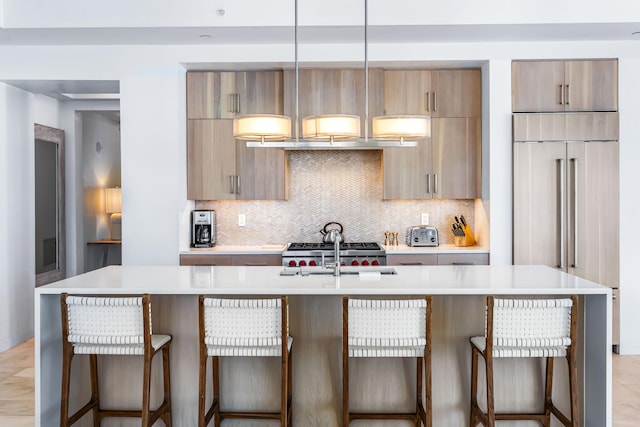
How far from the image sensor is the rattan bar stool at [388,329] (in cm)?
273

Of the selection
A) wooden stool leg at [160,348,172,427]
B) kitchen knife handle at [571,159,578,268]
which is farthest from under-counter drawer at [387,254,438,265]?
wooden stool leg at [160,348,172,427]

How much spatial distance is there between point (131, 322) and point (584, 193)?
3.96 m

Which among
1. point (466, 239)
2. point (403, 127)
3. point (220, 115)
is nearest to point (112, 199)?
point (220, 115)

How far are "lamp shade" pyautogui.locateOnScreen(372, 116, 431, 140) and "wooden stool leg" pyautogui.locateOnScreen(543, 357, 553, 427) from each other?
58.5 inches

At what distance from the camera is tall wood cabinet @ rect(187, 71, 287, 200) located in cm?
519

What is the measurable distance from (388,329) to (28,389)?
116 inches

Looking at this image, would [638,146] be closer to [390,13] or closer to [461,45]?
[461,45]

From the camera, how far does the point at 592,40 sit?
15.9 ft

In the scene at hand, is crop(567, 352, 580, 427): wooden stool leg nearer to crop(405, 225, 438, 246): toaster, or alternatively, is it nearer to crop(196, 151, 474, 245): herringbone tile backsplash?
crop(405, 225, 438, 246): toaster

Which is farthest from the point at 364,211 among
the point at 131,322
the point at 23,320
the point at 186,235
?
the point at 23,320

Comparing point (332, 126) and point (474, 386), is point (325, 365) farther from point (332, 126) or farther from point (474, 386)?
point (332, 126)

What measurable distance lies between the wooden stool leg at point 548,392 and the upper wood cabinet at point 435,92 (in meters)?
2.76

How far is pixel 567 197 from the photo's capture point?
4797mm

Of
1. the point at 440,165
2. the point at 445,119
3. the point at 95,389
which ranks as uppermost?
the point at 445,119
